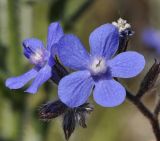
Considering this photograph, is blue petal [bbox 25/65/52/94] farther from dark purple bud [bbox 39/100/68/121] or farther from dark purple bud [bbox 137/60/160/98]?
dark purple bud [bbox 137/60/160/98]

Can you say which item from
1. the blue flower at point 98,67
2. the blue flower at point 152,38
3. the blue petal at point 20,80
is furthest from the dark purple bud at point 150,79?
the blue flower at point 152,38

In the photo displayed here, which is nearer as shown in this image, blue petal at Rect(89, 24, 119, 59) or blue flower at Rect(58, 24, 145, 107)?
blue flower at Rect(58, 24, 145, 107)

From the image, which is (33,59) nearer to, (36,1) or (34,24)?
(36,1)

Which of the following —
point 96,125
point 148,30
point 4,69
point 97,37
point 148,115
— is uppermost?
point 97,37

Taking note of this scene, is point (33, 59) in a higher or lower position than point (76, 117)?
higher

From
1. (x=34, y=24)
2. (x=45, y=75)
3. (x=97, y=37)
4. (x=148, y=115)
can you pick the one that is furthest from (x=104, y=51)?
(x=34, y=24)

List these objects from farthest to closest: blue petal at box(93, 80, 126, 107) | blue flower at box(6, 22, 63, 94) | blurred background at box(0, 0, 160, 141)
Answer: blurred background at box(0, 0, 160, 141)
blue flower at box(6, 22, 63, 94)
blue petal at box(93, 80, 126, 107)

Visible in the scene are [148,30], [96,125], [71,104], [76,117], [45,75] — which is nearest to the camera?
[71,104]

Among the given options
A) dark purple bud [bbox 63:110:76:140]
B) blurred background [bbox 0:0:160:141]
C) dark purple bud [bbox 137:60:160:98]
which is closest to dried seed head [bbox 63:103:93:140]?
dark purple bud [bbox 63:110:76:140]
